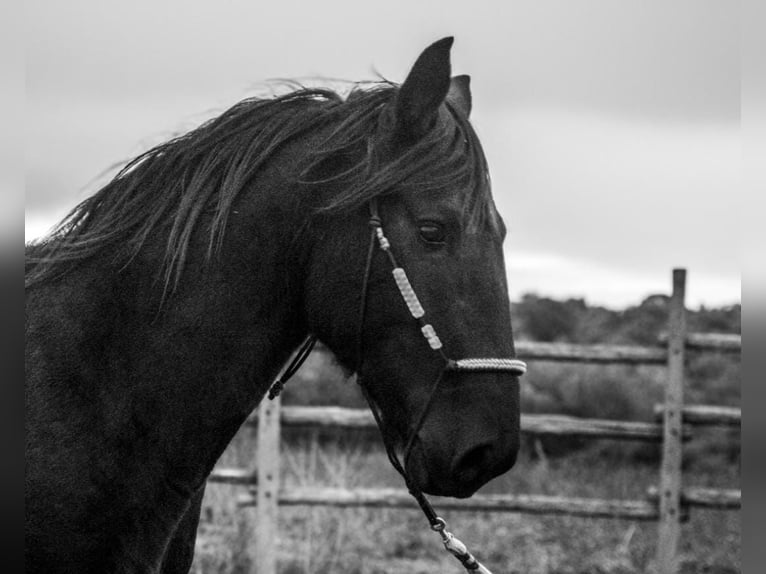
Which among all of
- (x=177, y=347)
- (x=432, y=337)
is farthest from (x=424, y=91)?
(x=177, y=347)

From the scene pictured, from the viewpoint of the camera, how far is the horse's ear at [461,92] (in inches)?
93.8

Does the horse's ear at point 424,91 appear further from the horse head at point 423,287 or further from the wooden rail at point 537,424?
the wooden rail at point 537,424

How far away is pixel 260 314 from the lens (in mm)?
2090

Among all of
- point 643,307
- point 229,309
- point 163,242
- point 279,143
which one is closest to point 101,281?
point 163,242

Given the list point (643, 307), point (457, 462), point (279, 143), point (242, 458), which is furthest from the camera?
point (643, 307)

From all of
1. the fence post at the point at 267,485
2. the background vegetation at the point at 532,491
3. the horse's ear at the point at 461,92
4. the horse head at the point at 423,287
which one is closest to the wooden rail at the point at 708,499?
the background vegetation at the point at 532,491

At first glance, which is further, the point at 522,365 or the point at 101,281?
the point at 101,281

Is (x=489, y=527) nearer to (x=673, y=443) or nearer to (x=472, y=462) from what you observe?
(x=673, y=443)

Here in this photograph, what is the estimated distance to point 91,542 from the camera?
199 cm

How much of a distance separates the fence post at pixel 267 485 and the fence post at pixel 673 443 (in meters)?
2.69

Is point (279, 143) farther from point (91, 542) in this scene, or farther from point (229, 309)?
point (91, 542)

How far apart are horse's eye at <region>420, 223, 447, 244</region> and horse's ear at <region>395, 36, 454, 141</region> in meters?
0.24

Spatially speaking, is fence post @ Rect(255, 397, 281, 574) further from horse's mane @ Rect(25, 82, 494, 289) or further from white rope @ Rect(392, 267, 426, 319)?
white rope @ Rect(392, 267, 426, 319)

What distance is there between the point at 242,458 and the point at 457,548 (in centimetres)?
635
